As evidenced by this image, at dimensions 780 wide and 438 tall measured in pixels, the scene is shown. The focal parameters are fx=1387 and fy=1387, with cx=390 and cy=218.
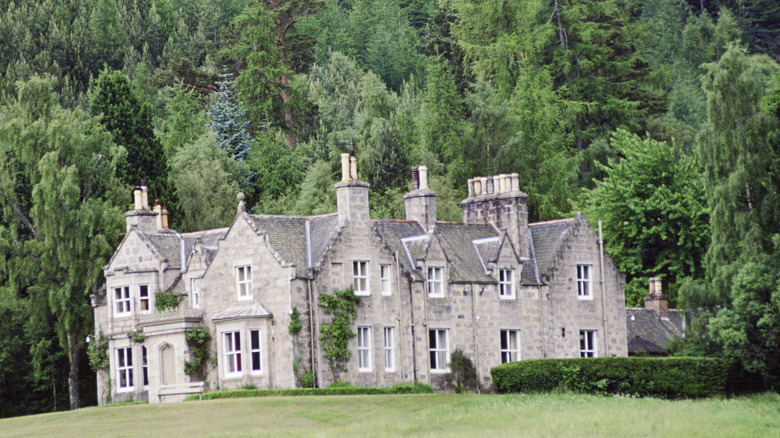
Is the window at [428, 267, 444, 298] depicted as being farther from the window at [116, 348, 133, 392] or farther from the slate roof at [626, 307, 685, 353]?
the window at [116, 348, 133, 392]

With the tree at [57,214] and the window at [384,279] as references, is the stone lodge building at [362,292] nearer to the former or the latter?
the window at [384,279]

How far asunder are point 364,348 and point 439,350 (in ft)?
13.5

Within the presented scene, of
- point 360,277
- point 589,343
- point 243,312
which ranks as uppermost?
point 360,277

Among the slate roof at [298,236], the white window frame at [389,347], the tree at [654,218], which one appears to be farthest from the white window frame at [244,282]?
the tree at [654,218]

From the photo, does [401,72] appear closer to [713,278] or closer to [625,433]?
[713,278]

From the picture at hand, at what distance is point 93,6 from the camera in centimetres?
13438

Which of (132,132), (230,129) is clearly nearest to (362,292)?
(132,132)

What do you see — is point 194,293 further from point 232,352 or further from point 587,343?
point 587,343

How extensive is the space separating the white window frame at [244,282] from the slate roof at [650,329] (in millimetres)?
22403

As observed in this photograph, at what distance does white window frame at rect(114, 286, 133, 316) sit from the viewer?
217 ft

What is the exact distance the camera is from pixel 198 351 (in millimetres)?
61688

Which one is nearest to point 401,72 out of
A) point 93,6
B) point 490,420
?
point 93,6

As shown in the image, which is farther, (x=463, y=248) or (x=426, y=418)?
(x=463, y=248)

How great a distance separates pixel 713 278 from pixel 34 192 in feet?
112
